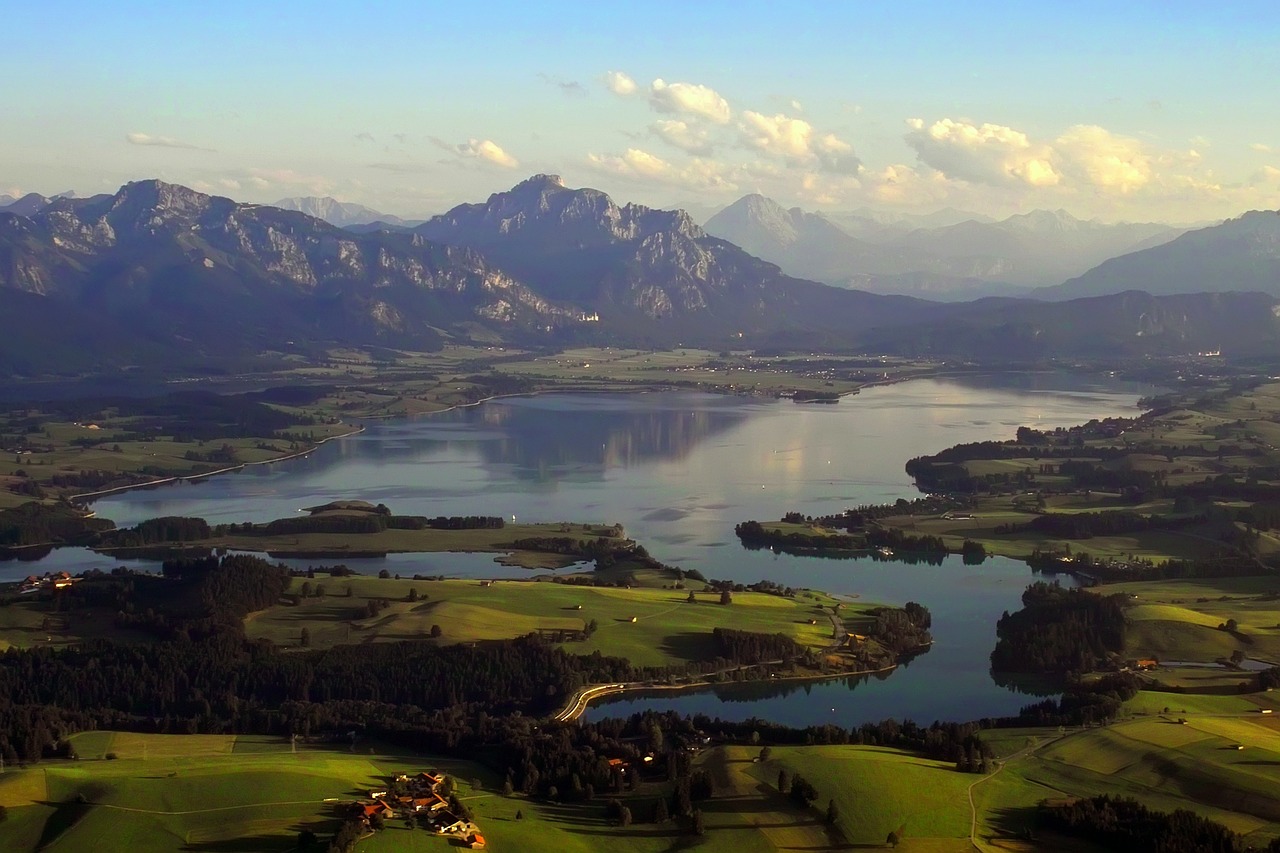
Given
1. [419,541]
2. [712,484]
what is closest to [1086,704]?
[419,541]

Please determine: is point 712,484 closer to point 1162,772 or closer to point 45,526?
point 45,526

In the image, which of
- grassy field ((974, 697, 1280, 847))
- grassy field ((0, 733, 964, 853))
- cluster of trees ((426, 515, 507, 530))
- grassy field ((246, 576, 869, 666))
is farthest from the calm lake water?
grassy field ((0, 733, 964, 853))

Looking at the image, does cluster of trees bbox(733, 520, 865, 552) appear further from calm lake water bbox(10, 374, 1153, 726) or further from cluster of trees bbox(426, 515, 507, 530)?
cluster of trees bbox(426, 515, 507, 530)

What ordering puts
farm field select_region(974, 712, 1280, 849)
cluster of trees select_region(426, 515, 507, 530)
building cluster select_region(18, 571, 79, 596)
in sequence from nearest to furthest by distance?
farm field select_region(974, 712, 1280, 849)
building cluster select_region(18, 571, 79, 596)
cluster of trees select_region(426, 515, 507, 530)

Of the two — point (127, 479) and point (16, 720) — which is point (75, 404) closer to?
point (127, 479)

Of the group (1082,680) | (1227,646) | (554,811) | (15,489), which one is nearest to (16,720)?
(554,811)

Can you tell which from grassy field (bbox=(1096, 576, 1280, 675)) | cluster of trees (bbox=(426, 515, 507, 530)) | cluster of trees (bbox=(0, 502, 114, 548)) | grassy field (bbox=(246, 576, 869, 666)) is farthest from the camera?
cluster of trees (bbox=(426, 515, 507, 530))

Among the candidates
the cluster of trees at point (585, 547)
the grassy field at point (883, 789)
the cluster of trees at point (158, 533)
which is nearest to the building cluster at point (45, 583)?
the cluster of trees at point (158, 533)
